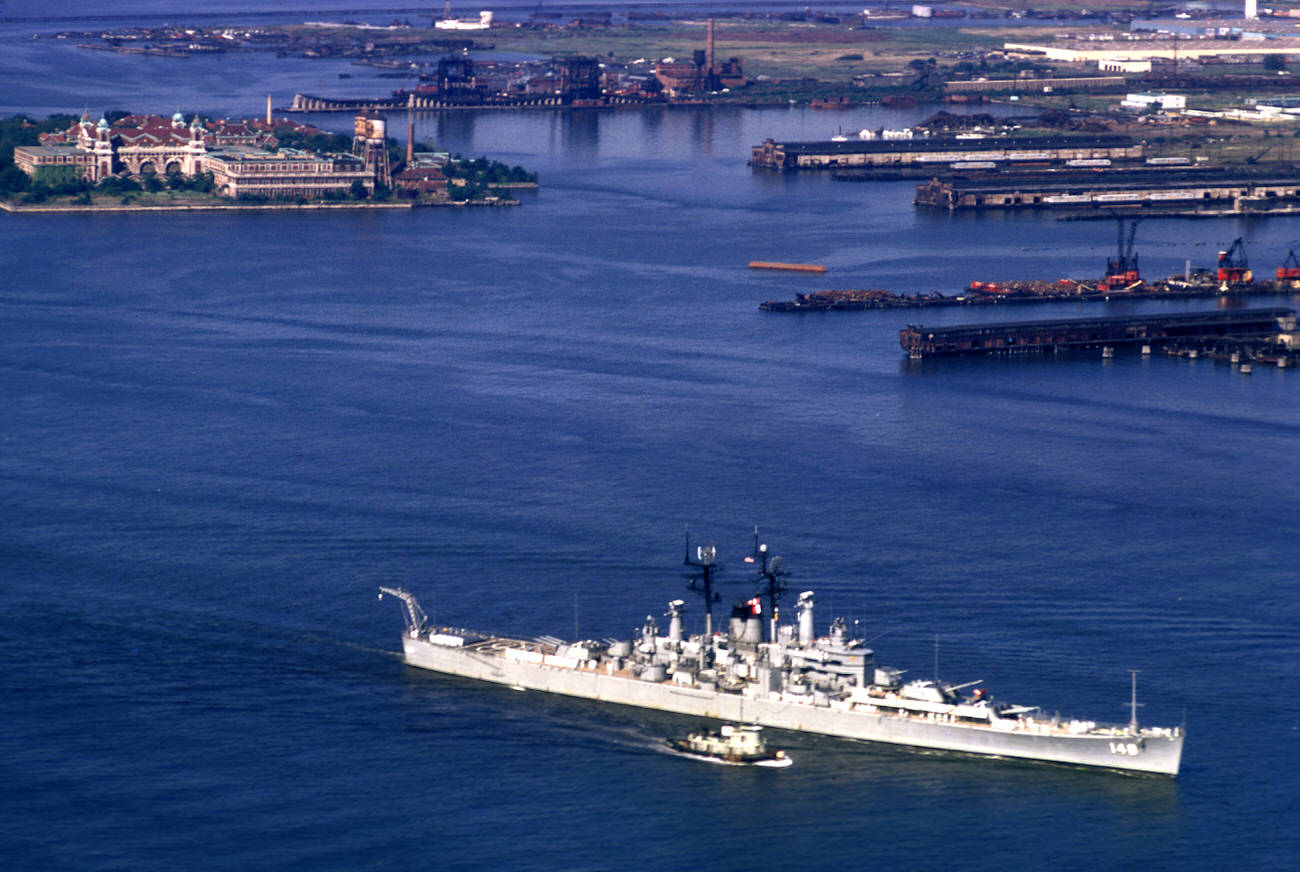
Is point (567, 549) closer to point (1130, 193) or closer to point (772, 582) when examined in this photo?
point (772, 582)

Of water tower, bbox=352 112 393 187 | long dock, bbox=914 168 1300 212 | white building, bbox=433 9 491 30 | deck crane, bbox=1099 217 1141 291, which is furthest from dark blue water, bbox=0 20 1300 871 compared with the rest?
white building, bbox=433 9 491 30

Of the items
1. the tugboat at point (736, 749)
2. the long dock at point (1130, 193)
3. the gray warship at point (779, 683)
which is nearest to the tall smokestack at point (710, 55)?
the long dock at point (1130, 193)

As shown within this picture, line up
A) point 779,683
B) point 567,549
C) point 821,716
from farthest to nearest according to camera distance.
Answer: point 567,549 → point 779,683 → point 821,716

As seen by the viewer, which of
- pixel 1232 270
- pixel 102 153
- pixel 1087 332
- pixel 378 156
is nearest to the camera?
pixel 1087 332

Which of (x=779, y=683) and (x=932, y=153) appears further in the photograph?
(x=932, y=153)

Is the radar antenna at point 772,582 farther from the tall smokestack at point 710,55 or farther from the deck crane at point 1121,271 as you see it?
the tall smokestack at point 710,55

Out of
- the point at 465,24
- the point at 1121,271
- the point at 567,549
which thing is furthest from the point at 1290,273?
the point at 465,24
